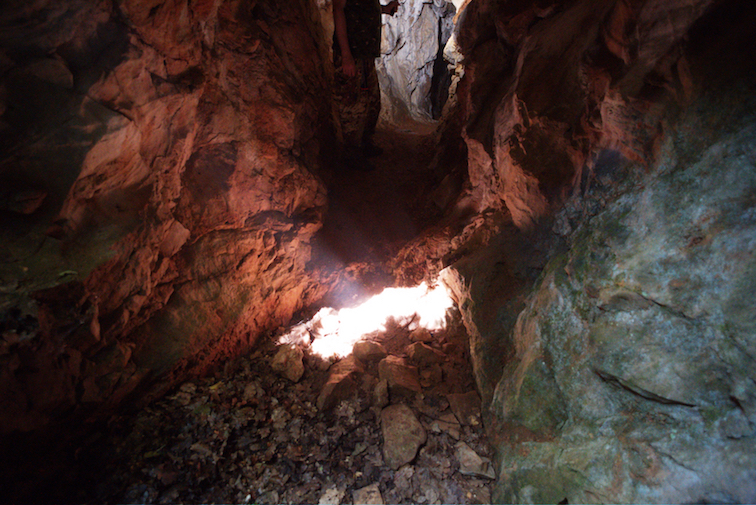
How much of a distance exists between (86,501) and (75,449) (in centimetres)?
34

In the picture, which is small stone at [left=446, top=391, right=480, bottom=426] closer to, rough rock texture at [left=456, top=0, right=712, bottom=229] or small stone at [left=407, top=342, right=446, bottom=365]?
small stone at [left=407, top=342, right=446, bottom=365]

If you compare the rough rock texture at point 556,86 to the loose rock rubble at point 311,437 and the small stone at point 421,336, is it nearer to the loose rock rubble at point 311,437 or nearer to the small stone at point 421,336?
the small stone at point 421,336

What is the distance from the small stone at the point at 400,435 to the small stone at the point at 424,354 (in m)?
0.64

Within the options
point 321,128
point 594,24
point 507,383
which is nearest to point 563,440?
point 507,383

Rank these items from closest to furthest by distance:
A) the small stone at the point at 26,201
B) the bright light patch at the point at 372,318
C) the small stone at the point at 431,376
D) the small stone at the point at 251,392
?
the small stone at the point at 26,201 → the small stone at the point at 251,392 → the small stone at the point at 431,376 → the bright light patch at the point at 372,318

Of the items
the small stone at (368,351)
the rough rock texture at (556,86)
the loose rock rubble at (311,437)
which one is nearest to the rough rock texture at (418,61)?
the rough rock texture at (556,86)

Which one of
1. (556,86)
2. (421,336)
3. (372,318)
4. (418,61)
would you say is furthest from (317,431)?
(418,61)

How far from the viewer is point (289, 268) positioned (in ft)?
12.8

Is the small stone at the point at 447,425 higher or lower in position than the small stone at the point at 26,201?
lower

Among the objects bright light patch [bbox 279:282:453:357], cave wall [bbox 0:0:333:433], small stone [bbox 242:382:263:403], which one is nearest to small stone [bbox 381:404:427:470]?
bright light patch [bbox 279:282:453:357]

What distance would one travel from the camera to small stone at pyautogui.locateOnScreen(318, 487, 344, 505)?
2174 millimetres

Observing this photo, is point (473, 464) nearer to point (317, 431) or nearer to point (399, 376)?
point (399, 376)

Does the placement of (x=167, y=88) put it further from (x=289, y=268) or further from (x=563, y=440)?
(x=563, y=440)

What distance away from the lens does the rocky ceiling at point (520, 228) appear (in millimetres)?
1419
